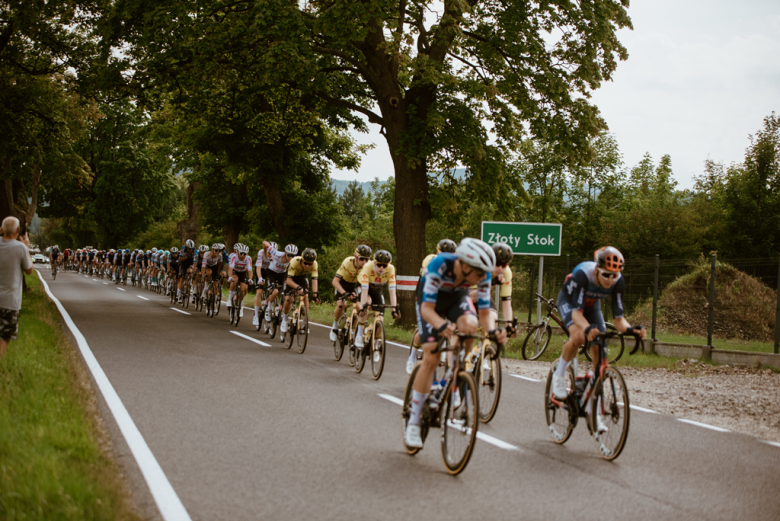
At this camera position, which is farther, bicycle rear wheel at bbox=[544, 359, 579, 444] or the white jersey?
the white jersey

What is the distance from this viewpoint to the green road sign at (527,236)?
16109mm

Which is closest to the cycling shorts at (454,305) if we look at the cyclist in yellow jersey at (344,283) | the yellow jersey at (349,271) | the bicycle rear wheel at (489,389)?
the bicycle rear wheel at (489,389)

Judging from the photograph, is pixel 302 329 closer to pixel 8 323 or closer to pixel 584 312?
pixel 8 323

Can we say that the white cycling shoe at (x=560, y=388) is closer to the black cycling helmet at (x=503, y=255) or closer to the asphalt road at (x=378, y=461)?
the asphalt road at (x=378, y=461)

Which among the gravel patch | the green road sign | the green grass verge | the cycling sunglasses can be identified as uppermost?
the green road sign

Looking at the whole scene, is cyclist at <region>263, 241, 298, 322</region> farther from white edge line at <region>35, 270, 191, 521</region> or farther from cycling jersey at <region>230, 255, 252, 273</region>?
white edge line at <region>35, 270, 191, 521</region>

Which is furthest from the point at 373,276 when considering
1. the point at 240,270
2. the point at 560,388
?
the point at 240,270

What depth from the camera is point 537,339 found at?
609 inches

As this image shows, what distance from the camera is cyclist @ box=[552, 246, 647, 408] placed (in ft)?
20.7

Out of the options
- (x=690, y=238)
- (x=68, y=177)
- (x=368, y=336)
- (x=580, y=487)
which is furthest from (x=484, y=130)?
(x=690, y=238)

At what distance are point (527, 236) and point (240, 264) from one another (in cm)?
663

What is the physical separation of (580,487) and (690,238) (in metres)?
46.3

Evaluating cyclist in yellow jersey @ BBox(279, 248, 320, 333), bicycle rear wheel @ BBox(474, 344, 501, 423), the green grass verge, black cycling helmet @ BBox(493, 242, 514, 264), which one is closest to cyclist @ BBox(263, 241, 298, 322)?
cyclist in yellow jersey @ BBox(279, 248, 320, 333)

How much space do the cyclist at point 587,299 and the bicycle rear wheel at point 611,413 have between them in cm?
7
